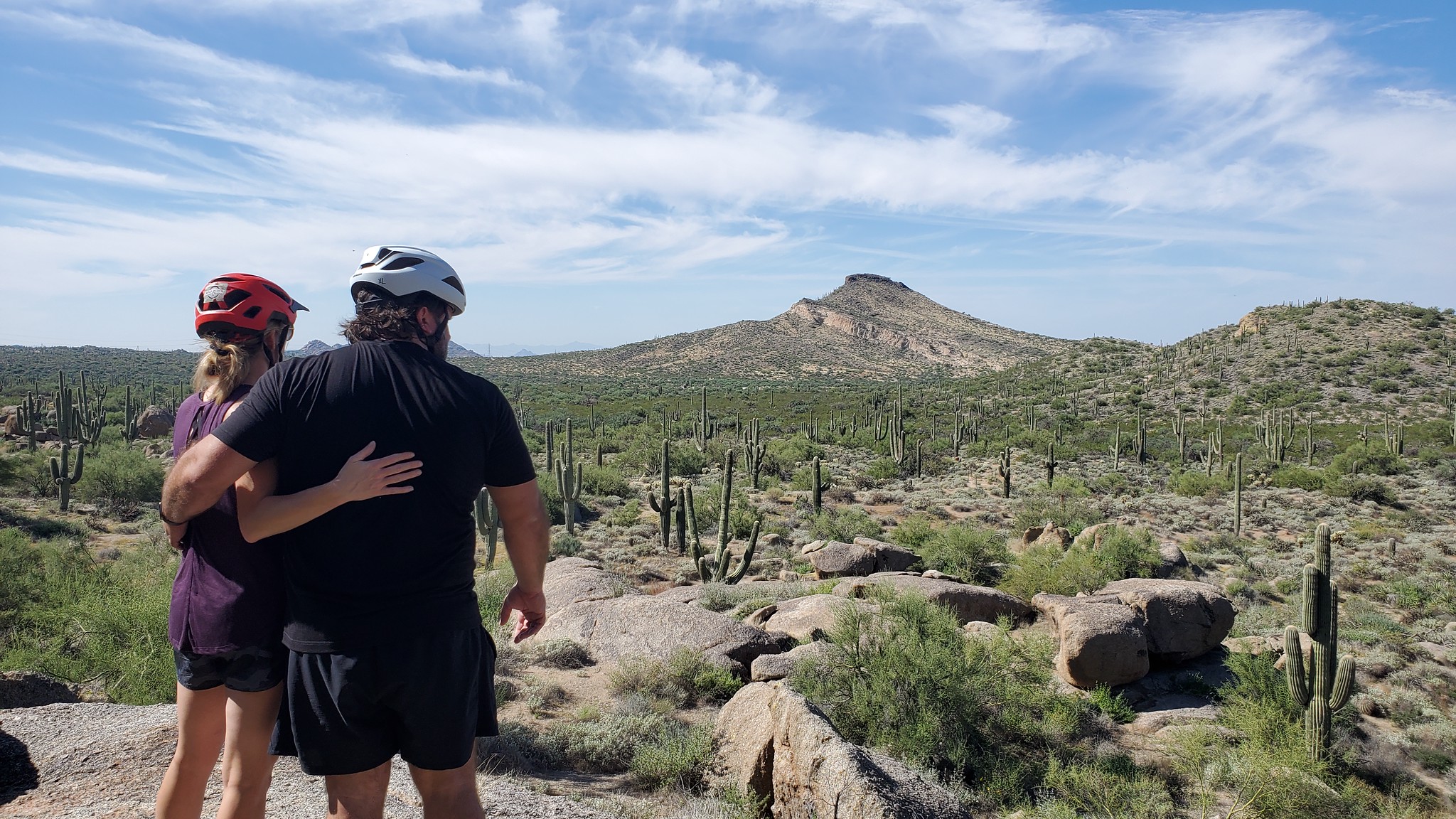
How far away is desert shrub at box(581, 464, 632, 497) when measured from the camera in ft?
76.7

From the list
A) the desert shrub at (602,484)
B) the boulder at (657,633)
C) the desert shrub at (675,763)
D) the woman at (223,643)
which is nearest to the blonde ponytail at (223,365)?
the woman at (223,643)

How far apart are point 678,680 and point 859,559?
664 cm

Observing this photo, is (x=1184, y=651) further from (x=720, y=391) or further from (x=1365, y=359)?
(x=720, y=391)

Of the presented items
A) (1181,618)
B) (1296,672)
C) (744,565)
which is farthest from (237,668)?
(744,565)

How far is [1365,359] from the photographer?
3700 cm

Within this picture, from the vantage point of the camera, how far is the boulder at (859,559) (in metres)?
13.1

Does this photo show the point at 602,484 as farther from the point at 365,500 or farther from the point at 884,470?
the point at 365,500

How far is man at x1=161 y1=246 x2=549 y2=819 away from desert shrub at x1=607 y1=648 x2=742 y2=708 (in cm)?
492

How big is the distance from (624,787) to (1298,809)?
5.07 m

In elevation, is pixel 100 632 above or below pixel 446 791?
below

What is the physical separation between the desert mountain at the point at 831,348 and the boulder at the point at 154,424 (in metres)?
54.3

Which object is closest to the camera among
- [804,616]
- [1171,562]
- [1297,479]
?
[804,616]

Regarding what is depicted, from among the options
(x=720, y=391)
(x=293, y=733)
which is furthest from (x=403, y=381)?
(x=720, y=391)

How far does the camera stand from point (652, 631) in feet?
27.1
